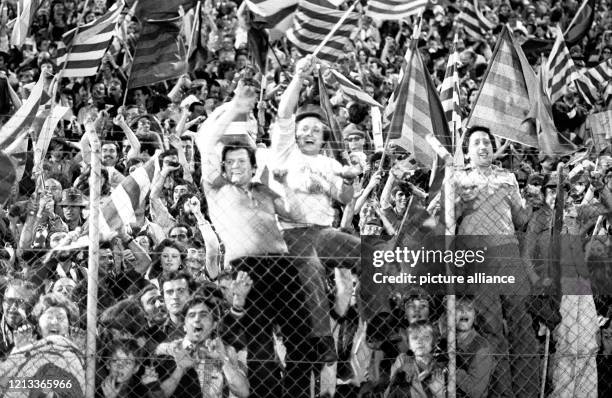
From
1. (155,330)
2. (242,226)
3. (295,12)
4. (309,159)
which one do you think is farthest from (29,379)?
(295,12)

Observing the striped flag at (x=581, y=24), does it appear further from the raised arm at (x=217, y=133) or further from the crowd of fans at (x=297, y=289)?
the raised arm at (x=217, y=133)

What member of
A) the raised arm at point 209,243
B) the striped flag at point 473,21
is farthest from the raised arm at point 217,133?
the striped flag at point 473,21

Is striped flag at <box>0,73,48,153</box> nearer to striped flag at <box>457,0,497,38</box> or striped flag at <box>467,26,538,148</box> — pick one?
striped flag at <box>467,26,538,148</box>

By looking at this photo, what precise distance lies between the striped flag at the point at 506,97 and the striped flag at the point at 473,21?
8982 mm

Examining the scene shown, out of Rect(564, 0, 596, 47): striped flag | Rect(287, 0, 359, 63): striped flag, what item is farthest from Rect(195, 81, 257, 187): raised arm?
Rect(564, 0, 596, 47): striped flag

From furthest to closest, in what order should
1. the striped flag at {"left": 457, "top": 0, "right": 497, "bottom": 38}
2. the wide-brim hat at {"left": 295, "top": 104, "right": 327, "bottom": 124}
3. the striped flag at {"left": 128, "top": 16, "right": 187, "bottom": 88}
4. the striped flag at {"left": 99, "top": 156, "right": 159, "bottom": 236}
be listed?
the striped flag at {"left": 457, "top": 0, "right": 497, "bottom": 38} < the striped flag at {"left": 128, "top": 16, "right": 187, "bottom": 88} < the striped flag at {"left": 99, "top": 156, "right": 159, "bottom": 236} < the wide-brim hat at {"left": 295, "top": 104, "right": 327, "bottom": 124}

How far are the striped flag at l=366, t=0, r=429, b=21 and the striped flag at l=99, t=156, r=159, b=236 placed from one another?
4.70 metres

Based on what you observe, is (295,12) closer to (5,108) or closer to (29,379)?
(5,108)

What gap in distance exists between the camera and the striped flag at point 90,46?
616 inches

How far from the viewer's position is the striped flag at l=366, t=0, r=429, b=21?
15508 millimetres

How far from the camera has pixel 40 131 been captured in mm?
12875

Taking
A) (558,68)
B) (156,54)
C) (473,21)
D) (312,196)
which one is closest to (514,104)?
(312,196)

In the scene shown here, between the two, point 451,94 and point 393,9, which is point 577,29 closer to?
point 393,9

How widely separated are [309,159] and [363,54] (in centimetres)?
984
